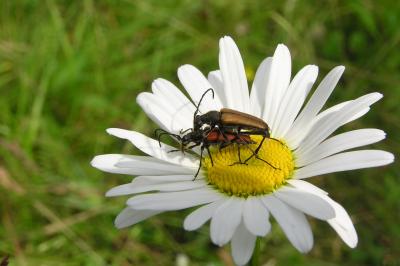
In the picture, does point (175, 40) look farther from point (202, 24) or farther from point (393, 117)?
point (393, 117)

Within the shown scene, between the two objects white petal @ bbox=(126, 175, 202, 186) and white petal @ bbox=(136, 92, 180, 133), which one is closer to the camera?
white petal @ bbox=(126, 175, 202, 186)

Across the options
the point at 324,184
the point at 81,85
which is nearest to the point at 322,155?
the point at 324,184

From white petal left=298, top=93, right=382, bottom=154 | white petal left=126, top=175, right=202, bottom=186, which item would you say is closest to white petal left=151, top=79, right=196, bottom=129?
white petal left=126, top=175, right=202, bottom=186

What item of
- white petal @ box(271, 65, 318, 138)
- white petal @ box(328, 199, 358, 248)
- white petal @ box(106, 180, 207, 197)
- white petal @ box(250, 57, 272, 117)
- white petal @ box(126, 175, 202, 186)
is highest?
white petal @ box(250, 57, 272, 117)

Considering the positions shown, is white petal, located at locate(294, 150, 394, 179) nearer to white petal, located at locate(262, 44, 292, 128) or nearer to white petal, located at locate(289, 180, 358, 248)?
white petal, located at locate(289, 180, 358, 248)

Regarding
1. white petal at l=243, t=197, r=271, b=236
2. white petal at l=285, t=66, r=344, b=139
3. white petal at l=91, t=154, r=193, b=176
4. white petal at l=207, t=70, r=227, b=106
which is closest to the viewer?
white petal at l=243, t=197, r=271, b=236

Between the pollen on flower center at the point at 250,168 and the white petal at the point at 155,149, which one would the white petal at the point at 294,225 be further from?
the white petal at the point at 155,149
